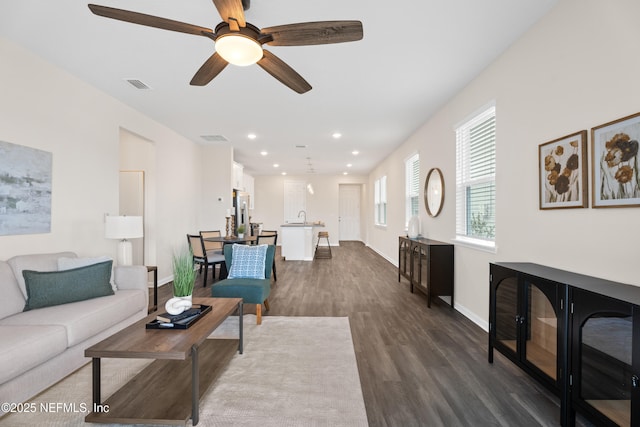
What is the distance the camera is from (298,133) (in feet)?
19.5

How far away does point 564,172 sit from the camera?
2.29 metres

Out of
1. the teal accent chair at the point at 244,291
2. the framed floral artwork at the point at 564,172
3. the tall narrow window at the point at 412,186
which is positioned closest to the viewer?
the framed floral artwork at the point at 564,172

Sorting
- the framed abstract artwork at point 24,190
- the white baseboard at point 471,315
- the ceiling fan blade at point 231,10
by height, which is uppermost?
the ceiling fan blade at point 231,10

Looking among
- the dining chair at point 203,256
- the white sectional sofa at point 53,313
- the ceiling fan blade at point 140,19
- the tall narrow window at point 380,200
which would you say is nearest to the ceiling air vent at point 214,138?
the dining chair at point 203,256

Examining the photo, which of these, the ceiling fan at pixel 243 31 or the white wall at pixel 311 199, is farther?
the white wall at pixel 311 199

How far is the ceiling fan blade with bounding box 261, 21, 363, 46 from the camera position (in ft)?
6.05

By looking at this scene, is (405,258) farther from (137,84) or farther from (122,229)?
(137,84)

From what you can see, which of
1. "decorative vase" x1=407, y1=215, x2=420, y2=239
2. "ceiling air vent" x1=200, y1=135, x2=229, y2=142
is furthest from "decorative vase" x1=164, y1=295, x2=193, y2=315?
"ceiling air vent" x1=200, y1=135, x2=229, y2=142

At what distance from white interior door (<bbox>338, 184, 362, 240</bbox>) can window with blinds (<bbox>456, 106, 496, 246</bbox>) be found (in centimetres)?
881

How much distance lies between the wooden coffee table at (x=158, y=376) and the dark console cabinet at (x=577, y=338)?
2132 millimetres

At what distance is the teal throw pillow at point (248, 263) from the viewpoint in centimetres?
392

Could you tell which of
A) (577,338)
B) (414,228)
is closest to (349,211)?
(414,228)

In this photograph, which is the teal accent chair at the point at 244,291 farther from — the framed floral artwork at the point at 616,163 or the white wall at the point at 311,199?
the white wall at the point at 311,199

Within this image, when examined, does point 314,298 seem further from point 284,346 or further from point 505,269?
point 505,269
